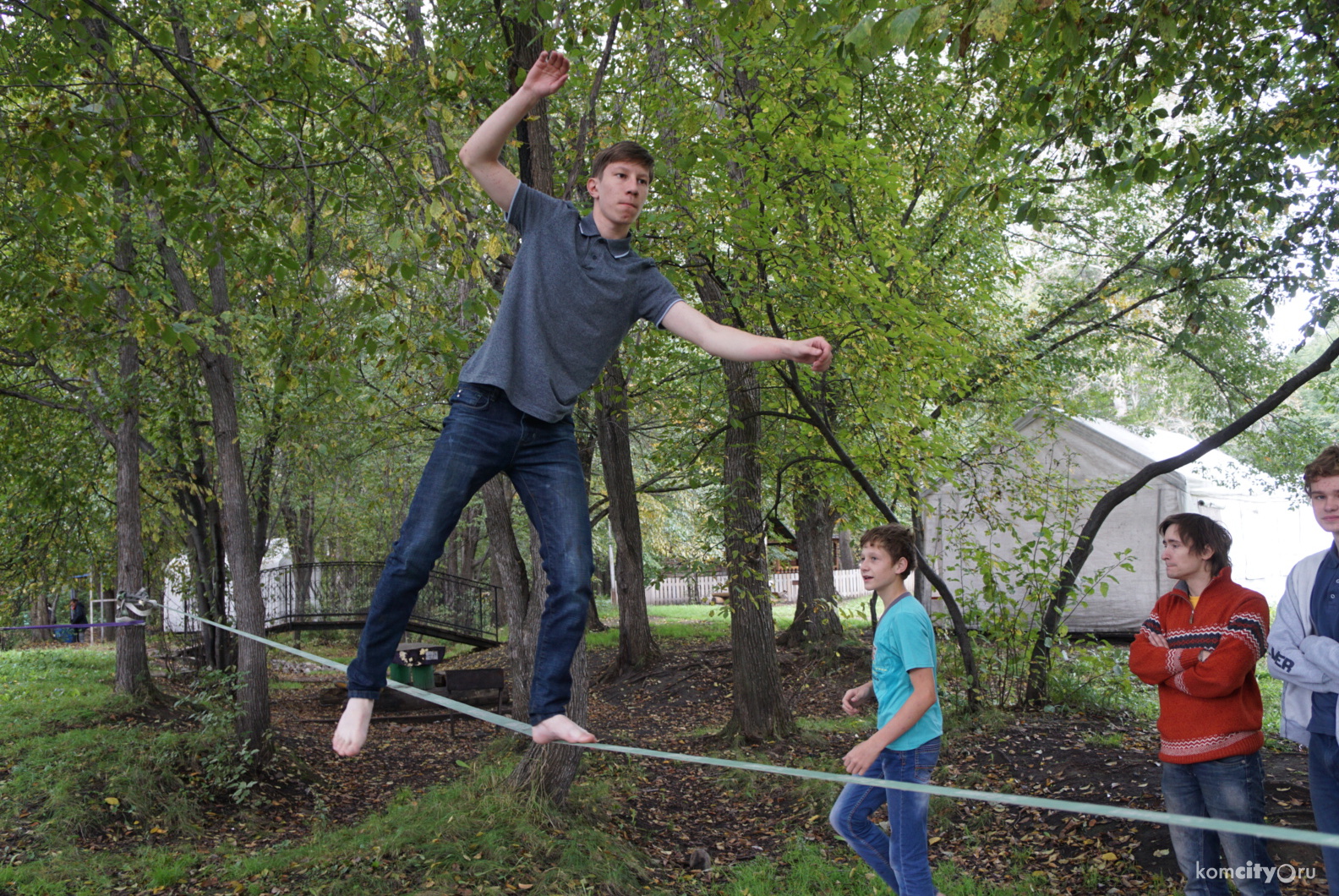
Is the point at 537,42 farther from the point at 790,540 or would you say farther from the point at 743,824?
the point at 790,540

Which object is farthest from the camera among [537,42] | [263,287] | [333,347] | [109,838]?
[263,287]

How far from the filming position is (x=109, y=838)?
7.12m

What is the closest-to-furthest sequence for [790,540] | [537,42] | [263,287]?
[537,42] < [263,287] < [790,540]

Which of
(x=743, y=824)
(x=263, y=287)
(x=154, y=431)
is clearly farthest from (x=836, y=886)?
(x=154, y=431)

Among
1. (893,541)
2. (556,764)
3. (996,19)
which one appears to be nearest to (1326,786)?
(893,541)

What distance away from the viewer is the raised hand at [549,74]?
2906 mm

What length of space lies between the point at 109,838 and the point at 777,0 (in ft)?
24.5

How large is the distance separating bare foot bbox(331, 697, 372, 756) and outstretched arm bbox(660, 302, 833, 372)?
5.14ft

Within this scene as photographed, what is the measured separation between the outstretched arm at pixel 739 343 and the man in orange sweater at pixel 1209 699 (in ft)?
5.68

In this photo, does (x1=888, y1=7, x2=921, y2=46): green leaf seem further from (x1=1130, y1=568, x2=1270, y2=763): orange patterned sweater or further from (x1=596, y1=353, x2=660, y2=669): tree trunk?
(x1=596, y1=353, x2=660, y2=669): tree trunk

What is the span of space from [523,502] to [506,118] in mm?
1170

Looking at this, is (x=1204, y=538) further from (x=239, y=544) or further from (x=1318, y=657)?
(x=239, y=544)

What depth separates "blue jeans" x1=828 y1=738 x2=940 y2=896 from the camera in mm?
3867

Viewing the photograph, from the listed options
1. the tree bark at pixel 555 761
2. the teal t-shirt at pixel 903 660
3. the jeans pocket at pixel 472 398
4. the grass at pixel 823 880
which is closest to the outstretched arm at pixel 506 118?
the jeans pocket at pixel 472 398
